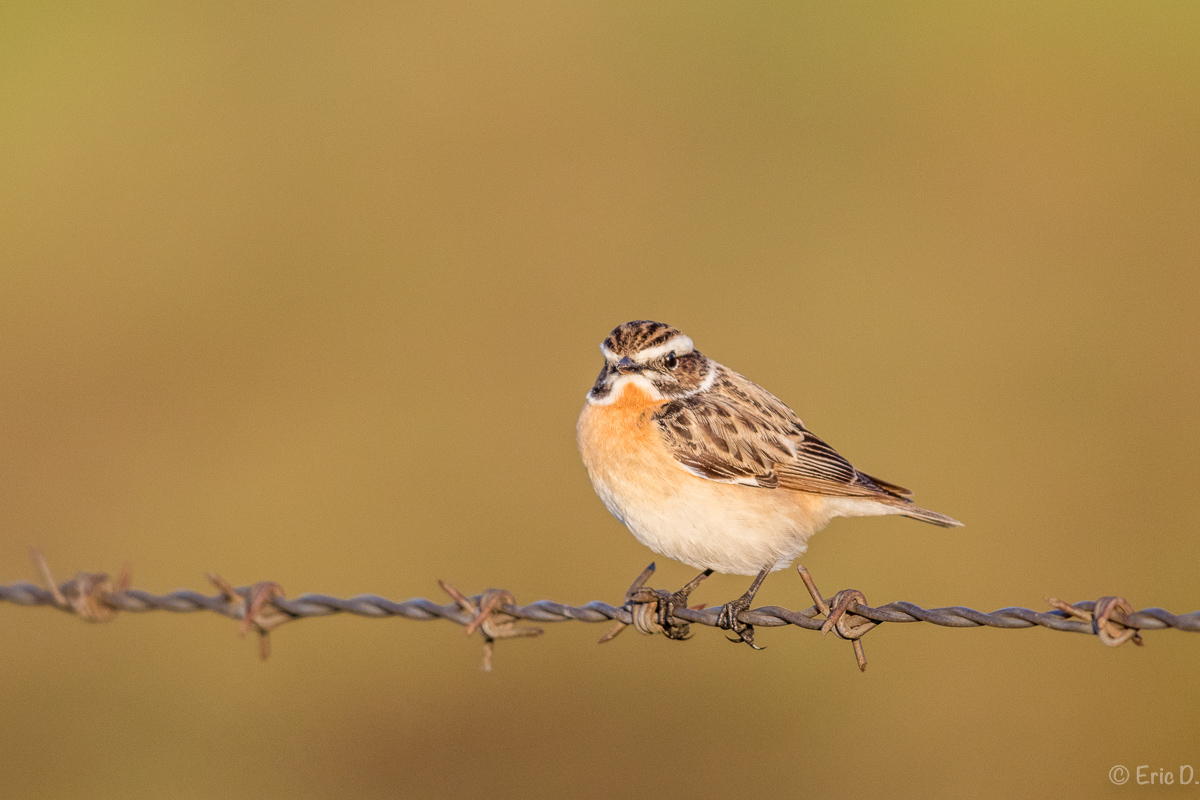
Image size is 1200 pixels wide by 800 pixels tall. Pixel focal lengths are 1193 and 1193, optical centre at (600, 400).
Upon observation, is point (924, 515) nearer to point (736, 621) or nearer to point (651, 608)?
point (736, 621)

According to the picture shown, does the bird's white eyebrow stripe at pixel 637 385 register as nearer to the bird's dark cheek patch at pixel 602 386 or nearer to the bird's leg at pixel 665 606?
the bird's dark cheek patch at pixel 602 386

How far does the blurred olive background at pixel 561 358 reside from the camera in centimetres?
1038

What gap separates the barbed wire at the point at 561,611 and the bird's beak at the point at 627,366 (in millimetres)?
1397

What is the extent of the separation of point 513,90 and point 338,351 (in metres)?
5.54

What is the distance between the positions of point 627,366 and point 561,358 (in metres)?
6.83

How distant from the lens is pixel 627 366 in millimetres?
6363

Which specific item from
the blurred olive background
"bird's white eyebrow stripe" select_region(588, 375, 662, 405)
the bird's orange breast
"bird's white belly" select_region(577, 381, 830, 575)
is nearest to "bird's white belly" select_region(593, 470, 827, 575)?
"bird's white belly" select_region(577, 381, 830, 575)

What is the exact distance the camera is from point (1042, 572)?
1103 centimetres

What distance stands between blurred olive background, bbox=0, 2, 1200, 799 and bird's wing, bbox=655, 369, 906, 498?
257 centimetres

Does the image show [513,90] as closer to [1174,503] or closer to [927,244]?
[927,244]

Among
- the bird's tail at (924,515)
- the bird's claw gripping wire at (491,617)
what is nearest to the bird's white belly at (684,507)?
the bird's tail at (924,515)

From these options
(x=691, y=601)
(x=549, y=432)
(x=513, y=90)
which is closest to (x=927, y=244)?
(x=549, y=432)

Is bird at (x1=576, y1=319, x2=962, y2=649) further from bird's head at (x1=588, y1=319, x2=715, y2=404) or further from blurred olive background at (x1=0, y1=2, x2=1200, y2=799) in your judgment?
blurred olive background at (x1=0, y1=2, x2=1200, y2=799)

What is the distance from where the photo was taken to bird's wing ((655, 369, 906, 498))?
6.18 m
